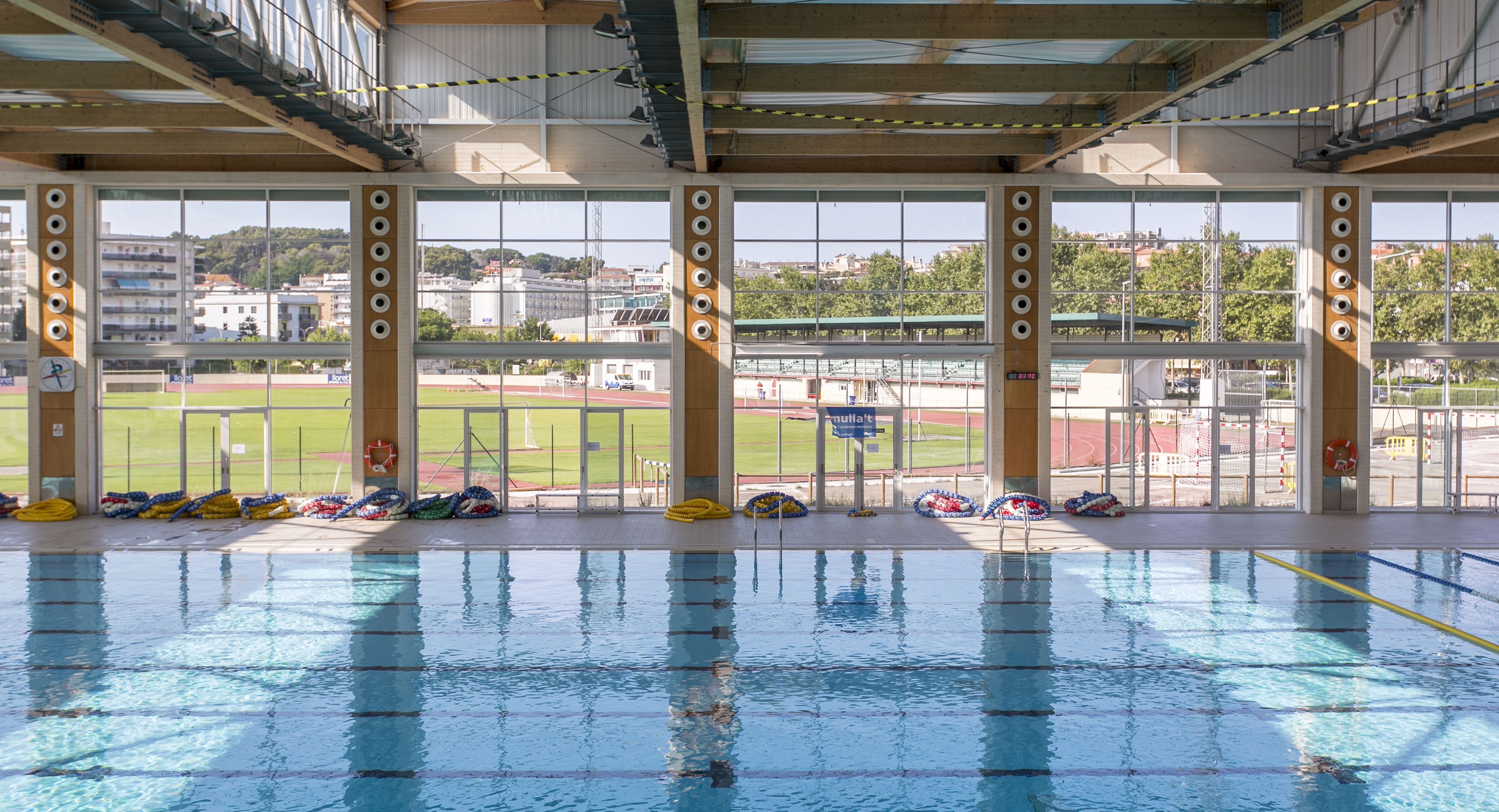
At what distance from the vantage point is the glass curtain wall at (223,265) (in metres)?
18.9

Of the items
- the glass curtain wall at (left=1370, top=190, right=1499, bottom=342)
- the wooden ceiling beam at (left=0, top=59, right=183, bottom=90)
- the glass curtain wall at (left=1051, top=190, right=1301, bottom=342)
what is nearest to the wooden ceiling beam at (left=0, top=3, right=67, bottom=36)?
the wooden ceiling beam at (left=0, top=59, right=183, bottom=90)

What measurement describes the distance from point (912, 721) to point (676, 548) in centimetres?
731

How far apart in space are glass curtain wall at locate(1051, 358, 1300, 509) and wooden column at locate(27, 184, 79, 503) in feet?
59.5

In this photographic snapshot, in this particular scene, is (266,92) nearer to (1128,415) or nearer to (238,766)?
(238,766)

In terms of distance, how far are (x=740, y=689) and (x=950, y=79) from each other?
8.46m

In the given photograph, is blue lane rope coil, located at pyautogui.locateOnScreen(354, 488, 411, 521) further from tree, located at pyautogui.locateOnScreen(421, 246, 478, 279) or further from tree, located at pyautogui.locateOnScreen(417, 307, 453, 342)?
tree, located at pyautogui.locateOnScreen(421, 246, 478, 279)

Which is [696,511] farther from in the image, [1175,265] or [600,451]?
[1175,265]

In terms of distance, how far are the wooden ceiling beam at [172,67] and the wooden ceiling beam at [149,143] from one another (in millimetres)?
287

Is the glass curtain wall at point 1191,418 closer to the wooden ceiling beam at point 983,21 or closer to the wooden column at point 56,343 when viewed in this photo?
the wooden ceiling beam at point 983,21

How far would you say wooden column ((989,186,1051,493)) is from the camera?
18.6m

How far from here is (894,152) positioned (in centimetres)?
1683

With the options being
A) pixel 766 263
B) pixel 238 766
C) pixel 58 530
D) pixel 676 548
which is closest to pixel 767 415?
pixel 766 263

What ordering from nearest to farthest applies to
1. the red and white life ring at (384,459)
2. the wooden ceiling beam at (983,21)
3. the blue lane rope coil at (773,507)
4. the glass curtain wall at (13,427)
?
the wooden ceiling beam at (983,21)
the blue lane rope coil at (773,507)
the red and white life ring at (384,459)
the glass curtain wall at (13,427)

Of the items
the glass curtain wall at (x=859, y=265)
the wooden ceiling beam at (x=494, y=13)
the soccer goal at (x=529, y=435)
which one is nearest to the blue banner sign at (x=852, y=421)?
the glass curtain wall at (x=859, y=265)
